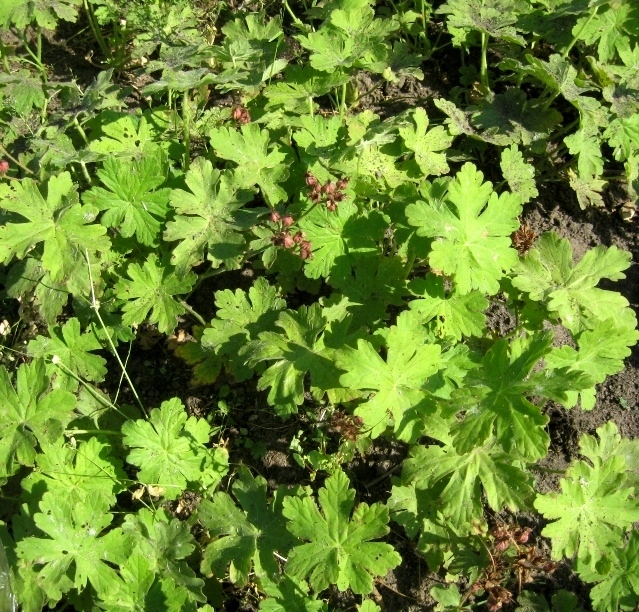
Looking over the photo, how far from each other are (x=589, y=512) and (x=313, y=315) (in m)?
1.41

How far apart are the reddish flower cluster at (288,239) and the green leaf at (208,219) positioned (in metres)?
0.18

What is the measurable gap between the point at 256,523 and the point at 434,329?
1.17m

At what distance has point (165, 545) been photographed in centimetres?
291

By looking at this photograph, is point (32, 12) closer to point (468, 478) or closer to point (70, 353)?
point (70, 353)

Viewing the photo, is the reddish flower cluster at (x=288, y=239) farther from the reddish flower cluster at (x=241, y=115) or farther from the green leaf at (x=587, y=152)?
the green leaf at (x=587, y=152)

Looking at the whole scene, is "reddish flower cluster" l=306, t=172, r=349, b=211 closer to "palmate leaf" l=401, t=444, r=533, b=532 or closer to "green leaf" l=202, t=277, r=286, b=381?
"green leaf" l=202, t=277, r=286, b=381

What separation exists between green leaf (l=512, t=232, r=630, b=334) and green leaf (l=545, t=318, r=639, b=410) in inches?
5.7

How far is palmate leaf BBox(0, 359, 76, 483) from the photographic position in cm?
288

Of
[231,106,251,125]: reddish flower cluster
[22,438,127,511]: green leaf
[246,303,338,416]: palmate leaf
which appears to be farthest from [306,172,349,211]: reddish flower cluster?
[22,438,127,511]: green leaf

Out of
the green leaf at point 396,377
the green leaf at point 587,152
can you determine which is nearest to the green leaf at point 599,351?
the green leaf at point 396,377

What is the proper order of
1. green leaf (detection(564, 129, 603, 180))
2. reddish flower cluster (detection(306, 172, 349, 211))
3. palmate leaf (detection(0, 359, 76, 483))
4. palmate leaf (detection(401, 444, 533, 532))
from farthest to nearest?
green leaf (detection(564, 129, 603, 180)), reddish flower cluster (detection(306, 172, 349, 211)), palmate leaf (detection(0, 359, 76, 483)), palmate leaf (detection(401, 444, 533, 532))

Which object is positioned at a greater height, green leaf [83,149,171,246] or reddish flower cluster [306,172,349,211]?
reddish flower cluster [306,172,349,211]

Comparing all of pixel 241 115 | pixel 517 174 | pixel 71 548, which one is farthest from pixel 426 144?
pixel 71 548

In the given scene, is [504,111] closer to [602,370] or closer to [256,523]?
[602,370]
